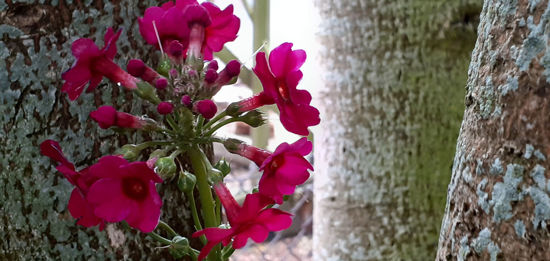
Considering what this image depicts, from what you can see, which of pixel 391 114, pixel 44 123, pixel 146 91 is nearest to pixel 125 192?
pixel 146 91

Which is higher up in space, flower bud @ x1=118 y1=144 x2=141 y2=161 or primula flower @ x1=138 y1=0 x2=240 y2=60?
primula flower @ x1=138 y1=0 x2=240 y2=60

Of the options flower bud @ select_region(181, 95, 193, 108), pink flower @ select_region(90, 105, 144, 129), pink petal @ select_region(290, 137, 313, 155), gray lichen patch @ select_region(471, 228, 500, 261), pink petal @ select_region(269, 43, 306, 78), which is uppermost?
pink petal @ select_region(269, 43, 306, 78)

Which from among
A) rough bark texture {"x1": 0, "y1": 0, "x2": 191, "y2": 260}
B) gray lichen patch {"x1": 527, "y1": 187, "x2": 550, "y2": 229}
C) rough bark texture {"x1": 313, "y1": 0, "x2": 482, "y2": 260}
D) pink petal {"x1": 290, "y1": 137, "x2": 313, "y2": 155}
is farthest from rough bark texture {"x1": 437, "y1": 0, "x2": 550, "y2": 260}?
rough bark texture {"x1": 313, "y1": 0, "x2": 482, "y2": 260}

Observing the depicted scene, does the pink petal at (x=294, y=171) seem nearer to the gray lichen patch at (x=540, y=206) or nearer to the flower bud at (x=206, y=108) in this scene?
the flower bud at (x=206, y=108)

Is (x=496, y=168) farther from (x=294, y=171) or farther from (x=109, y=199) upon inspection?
(x=109, y=199)

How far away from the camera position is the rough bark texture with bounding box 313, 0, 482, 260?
1.25m

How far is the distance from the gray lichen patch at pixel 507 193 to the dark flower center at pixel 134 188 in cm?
31

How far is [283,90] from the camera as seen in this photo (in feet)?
2.03

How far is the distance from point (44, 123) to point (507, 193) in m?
0.53

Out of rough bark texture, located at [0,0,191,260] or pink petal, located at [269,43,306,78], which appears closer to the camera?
pink petal, located at [269,43,306,78]

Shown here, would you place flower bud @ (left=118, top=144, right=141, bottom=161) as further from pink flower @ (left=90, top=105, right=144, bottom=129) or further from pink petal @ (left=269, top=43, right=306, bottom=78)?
pink petal @ (left=269, top=43, right=306, bottom=78)

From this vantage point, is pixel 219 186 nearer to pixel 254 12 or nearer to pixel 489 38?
pixel 489 38

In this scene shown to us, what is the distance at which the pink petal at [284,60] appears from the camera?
24.1 inches

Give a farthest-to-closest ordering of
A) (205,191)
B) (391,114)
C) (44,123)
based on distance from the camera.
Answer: (391,114) → (44,123) → (205,191)
